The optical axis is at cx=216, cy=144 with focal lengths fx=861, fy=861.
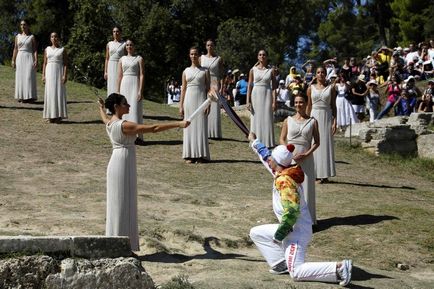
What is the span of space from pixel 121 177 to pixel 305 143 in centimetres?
319

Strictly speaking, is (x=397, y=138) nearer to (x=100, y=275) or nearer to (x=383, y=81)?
(x=383, y=81)

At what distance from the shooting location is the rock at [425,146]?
826 inches

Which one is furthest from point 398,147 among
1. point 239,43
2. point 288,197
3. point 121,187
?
point 239,43

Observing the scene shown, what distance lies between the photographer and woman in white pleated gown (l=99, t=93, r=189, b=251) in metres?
9.84

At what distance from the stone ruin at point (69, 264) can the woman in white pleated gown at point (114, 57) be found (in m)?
9.95

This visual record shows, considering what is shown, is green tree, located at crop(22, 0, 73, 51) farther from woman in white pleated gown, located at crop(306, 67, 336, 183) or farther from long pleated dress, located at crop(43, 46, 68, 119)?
woman in white pleated gown, located at crop(306, 67, 336, 183)

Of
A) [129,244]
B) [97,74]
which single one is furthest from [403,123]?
[97,74]

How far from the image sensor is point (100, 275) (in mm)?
9008

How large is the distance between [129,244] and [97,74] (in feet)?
104

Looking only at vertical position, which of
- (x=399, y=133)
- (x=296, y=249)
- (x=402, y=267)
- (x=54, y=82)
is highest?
(x=54, y=82)

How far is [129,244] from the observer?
924cm

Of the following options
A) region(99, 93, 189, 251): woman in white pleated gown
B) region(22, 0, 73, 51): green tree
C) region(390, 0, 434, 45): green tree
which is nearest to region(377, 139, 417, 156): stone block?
region(99, 93, 189, 251): woman in white pleated gown

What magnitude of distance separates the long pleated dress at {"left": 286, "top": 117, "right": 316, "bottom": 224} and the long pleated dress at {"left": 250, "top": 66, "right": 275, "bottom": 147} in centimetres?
536

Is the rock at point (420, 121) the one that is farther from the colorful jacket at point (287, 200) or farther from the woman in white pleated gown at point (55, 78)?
the colorful jacket at point (287, 200)
